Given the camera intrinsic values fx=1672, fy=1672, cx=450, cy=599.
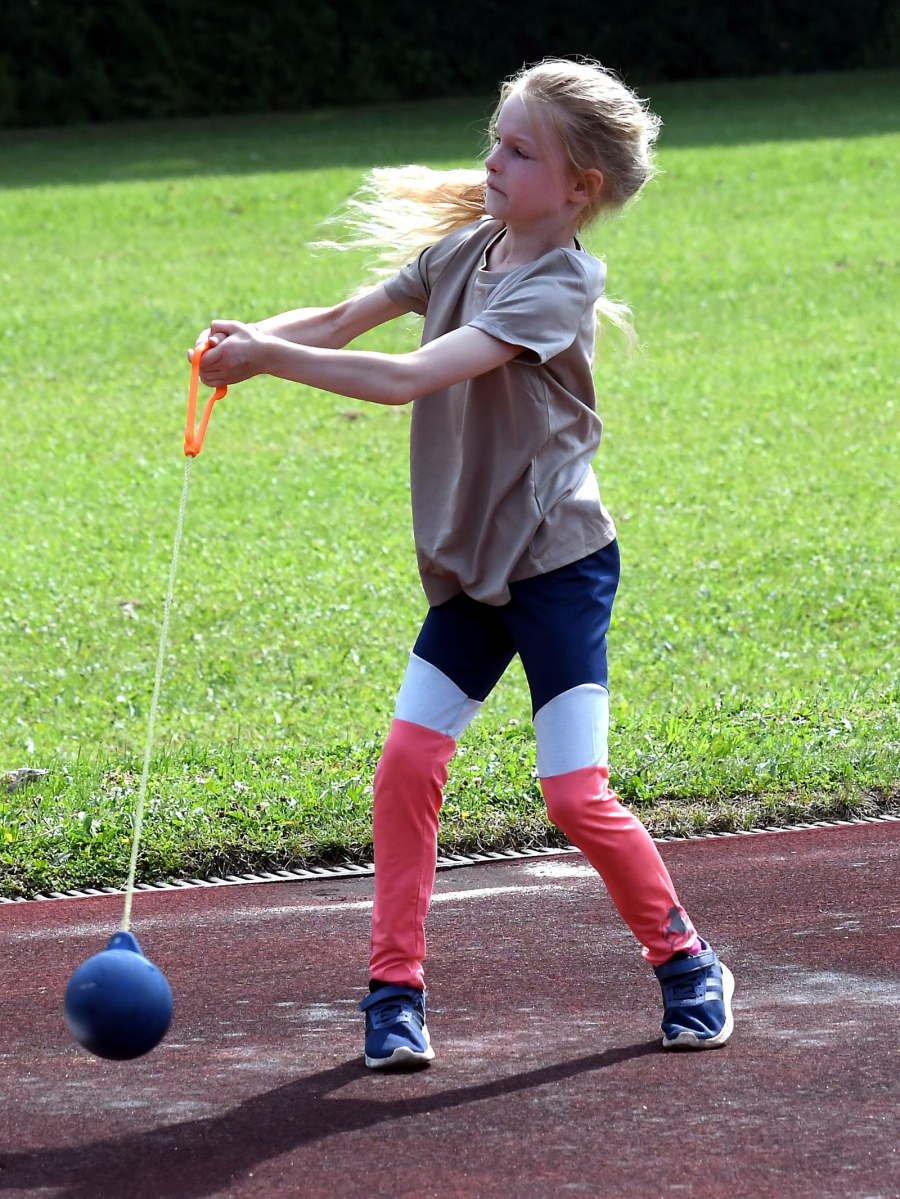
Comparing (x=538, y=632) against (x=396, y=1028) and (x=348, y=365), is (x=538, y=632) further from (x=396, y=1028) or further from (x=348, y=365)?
(x=396, y=1028)

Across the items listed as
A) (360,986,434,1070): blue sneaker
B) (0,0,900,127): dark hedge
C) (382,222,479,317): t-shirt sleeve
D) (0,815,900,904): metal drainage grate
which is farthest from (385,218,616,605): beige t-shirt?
(0,0,900,127): dark hedge

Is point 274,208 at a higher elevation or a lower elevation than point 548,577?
higher

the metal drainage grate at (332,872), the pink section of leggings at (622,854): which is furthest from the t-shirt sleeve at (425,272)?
the metal drainage grate at (332,872)

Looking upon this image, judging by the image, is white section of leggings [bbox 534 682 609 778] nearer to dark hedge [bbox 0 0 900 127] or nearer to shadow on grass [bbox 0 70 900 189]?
shadow on grass [bbox 0 70 900 189]

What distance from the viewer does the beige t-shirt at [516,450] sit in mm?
3193

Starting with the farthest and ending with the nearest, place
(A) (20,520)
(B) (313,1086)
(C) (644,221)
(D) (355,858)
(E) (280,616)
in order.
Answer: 1. (C) (644,221)
2. (A) (20,520)
3. (E) (280,616)
4. (D) (355,858)
5. (B) (313,1086)

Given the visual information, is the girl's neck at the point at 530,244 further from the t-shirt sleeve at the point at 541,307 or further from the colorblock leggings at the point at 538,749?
the colorblock leggings at the point at 538,749

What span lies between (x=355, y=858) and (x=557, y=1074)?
1.53m

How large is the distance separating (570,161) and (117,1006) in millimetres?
1785

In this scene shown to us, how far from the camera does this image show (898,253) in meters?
15.4

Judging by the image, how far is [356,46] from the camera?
28953mm

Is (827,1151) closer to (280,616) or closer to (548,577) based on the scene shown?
(548,577)

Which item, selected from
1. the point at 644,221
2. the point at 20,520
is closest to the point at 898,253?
the point at 644,221

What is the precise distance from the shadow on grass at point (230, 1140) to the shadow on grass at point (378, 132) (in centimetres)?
1786
